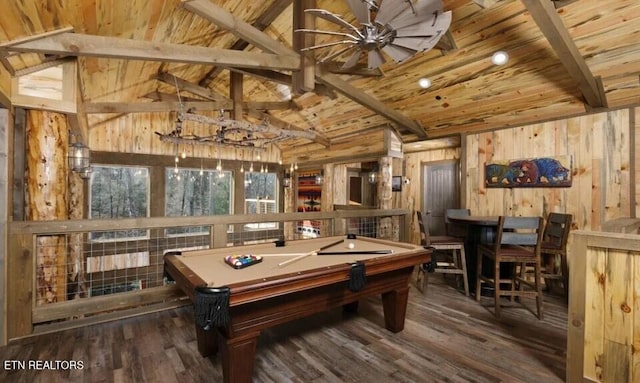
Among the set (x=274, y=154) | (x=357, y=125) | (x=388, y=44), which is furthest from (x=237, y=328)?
(x=274, y=154)

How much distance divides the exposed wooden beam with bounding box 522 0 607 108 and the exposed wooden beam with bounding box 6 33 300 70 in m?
2.35

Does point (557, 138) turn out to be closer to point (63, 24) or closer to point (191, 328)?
point (191, 328)

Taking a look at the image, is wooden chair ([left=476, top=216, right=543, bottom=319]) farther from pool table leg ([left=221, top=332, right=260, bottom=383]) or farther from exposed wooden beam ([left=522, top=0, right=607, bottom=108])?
pool table leg ([left=221, top=332, right=260, bottom=383])

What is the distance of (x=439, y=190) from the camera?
6.29m

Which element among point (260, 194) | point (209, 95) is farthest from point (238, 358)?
point (260, 194)

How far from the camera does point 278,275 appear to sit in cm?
181

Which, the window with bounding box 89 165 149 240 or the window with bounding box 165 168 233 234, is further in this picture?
the window with bounding box 165 168 233 234

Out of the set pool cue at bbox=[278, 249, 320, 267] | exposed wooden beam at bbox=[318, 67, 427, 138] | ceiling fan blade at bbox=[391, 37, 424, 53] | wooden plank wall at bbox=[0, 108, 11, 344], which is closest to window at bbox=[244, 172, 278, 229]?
exposed wooden beam at bbox=[318, 67, 427, 138]

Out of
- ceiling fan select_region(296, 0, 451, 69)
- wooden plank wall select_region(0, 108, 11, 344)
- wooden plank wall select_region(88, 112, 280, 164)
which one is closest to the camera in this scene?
ceiling fan select_region(296, 0, 451, 69)

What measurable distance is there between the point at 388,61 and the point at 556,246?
324 cm

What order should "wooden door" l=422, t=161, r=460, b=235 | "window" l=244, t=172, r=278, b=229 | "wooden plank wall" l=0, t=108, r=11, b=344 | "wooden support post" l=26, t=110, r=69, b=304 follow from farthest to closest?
"window" l=244, t=172, r=278, b=229 < "wooden door" l=422, t=161, r=460, b=235 < "wooden support post" l=26, t=110, r=69, b=304 < "wooden plank wall" l=0, t=108, r=11, b=344

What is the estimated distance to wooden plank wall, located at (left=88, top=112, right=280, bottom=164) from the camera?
6.21 m

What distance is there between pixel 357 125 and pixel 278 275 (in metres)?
5.08

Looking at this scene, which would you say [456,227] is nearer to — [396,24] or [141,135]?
[396,24]
